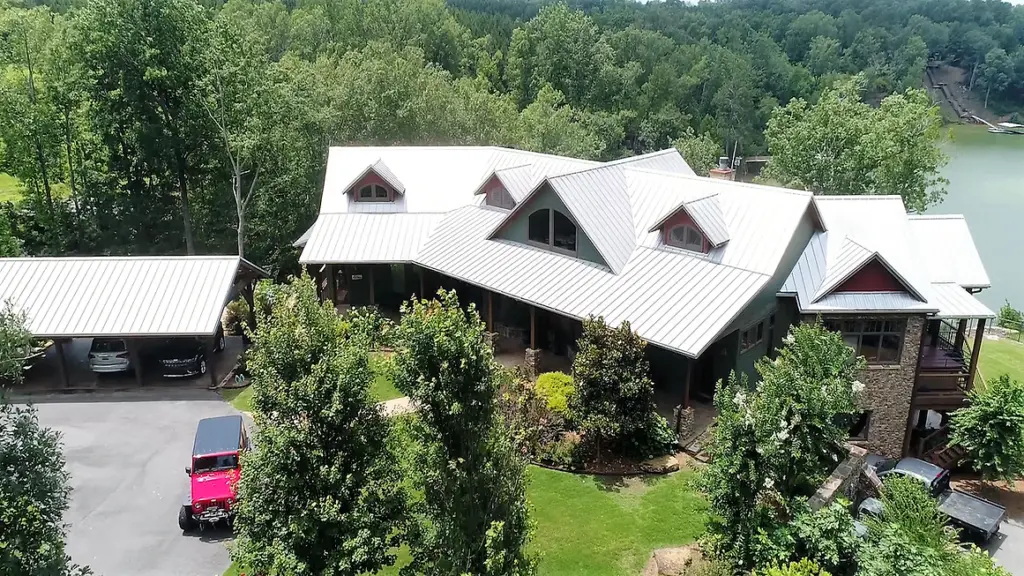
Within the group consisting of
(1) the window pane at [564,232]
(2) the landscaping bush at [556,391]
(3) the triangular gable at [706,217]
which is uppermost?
(3) the triangular gable at [706,217]

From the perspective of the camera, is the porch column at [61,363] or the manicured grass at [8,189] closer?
the porch column at [61,363]

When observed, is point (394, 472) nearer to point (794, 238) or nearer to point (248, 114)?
point (794, 238)

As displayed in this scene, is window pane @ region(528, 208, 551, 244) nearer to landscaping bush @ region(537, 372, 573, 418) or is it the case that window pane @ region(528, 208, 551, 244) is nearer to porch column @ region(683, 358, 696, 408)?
landscaping bush @ region(537, 372, 573, 418)

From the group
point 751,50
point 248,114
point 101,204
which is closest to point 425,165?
point 248,114

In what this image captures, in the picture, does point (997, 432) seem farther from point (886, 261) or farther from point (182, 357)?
point (182, 357)

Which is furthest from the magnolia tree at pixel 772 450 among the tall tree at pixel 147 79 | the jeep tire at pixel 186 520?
the tall tree at pixel 147 79

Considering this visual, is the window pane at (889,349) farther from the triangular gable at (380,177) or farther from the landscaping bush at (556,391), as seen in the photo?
the triangular gable at (380,177)

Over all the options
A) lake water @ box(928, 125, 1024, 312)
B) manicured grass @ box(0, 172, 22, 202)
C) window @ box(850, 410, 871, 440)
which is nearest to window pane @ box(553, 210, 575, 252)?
window @ box(850, 410, 871, 440)
